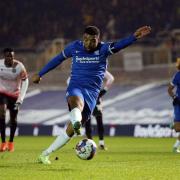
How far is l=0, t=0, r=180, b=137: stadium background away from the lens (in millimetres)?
27938

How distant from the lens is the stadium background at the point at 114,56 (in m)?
27.9

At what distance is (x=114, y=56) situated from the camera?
31.7 m

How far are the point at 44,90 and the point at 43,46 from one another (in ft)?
8.24

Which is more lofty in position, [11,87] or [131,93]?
[131,93]

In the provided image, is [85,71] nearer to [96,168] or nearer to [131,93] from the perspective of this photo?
[96,168]

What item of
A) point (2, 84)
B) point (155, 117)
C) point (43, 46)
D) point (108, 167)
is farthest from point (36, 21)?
→ point (108, 167)

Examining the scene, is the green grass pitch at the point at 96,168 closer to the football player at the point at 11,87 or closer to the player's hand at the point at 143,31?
the player's hand at the point at 143,31

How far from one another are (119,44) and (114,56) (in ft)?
61.6

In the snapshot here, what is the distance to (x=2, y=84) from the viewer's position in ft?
59.7

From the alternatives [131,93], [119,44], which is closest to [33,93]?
[131,93]

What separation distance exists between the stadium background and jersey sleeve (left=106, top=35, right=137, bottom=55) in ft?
43.0

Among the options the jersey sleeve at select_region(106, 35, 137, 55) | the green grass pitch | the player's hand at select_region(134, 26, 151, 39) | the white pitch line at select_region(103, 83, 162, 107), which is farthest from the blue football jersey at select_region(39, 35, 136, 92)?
the white pitch line at select_region(103, 83, 162, 107)

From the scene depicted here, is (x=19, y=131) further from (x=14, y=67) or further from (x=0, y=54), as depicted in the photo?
(x=14, y=67)

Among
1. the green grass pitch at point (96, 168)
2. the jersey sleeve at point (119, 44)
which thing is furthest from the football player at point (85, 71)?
the green grass pitch at point (96, 168)
